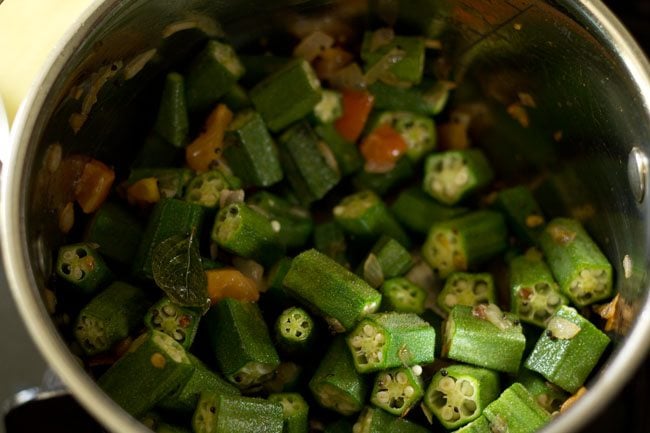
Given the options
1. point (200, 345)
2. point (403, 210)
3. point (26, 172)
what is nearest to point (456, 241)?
point (403, 210)

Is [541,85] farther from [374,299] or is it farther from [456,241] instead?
[374,299]

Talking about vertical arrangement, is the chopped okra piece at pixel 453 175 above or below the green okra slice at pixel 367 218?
above

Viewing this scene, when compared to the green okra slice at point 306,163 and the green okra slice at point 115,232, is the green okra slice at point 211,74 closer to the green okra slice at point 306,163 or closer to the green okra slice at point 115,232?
the green okra slice at point 306,163

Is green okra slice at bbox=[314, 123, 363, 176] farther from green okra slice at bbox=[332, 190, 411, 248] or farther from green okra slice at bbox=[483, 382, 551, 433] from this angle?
green okra slice at bbox=[483, 382, 551, 433]

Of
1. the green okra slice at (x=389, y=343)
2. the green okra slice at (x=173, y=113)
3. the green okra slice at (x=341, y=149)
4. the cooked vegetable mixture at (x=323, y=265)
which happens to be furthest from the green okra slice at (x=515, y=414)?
the green okra slice at (x=173, y=113)

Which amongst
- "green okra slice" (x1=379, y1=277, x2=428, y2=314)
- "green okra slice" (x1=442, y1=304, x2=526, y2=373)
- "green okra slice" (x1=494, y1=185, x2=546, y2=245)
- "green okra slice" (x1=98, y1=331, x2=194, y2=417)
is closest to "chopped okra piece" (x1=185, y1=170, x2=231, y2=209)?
"green okra slice" (x1=98, y1=331, x2=194, y2=417)

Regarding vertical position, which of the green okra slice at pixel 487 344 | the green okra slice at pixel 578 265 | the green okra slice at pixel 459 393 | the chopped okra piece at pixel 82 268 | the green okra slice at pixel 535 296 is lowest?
the chopped okra piece at pixel 82 268

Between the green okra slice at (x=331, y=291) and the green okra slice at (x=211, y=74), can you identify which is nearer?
the green okra slice at (x=331, y=291)

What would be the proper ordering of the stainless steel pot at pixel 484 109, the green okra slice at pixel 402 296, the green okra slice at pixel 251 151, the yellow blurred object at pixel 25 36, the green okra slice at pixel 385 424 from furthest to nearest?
1. the green okra slice at pixel 251 151
2. the green okra slice at pixel 402 296
3. the yellow blurred object at pixel 25 36
4. the green okra slice at pixel 385 424
5. the stainless steel pot at pixel 484 109
